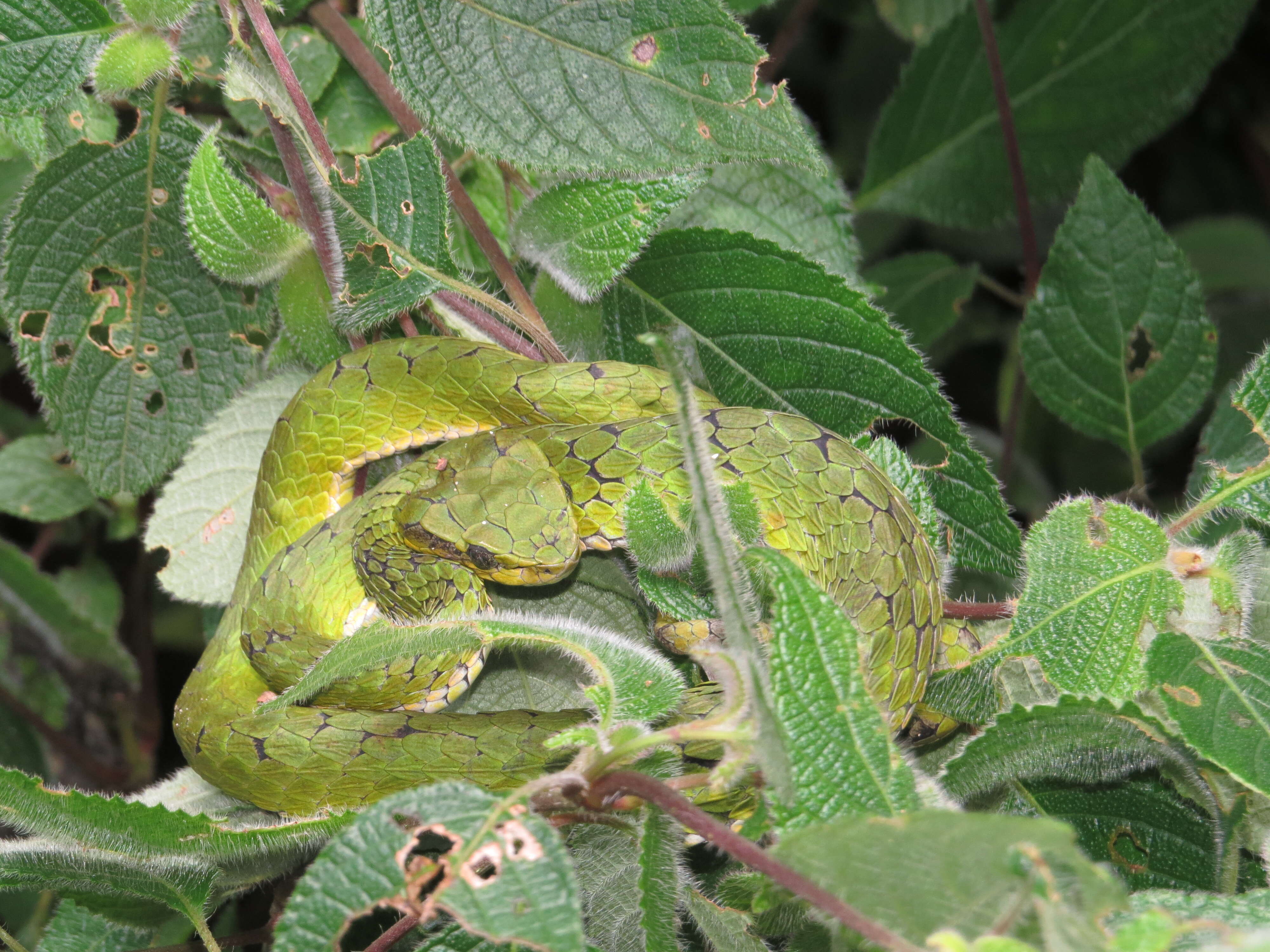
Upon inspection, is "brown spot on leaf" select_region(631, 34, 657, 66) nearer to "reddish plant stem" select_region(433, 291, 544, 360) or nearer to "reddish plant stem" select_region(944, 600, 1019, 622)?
"reddish plant stem" select_region(433, 291, 544, 360)

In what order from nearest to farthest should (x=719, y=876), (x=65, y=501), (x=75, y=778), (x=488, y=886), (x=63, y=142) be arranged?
(x=488, y=886) < (x=719, y=876) < (x=63, y=142) < (x=65, y=501) < (x=75, y=778)

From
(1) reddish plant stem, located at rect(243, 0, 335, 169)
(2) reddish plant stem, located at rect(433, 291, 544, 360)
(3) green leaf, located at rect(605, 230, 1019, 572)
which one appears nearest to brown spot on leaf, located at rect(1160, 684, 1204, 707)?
(3) green leaf, located at rect(605, 230, 1019, 572)

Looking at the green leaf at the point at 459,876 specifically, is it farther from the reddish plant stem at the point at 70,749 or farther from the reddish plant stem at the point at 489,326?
the reddish plant stem at the point at 70,749

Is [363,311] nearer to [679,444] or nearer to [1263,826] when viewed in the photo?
[679,444]

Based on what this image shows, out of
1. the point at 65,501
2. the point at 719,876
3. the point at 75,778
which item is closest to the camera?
the point at 719,876

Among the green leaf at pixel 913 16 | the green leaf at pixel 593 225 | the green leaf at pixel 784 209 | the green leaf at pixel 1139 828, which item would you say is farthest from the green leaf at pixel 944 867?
the green leaf at pixel 913 16

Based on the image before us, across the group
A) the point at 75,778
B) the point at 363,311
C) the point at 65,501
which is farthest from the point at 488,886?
the point at 75,778
